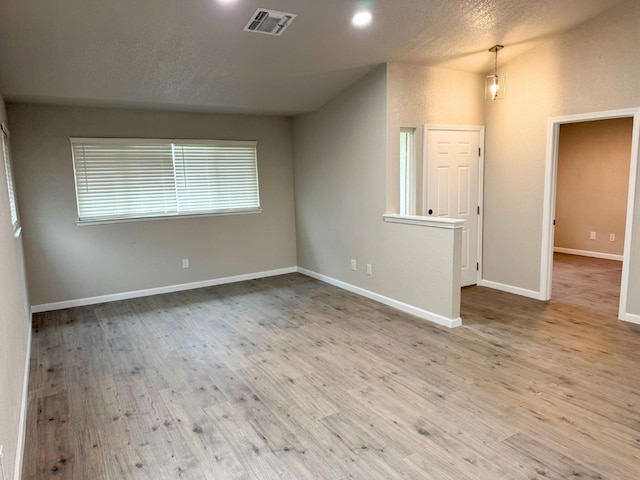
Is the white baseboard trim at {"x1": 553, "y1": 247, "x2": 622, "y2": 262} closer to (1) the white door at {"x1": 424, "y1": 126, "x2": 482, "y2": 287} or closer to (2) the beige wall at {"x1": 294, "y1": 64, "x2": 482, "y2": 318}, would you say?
(1) the white door at {"x1": 424, "y1": 126, "x2": 482, "y2": 287}

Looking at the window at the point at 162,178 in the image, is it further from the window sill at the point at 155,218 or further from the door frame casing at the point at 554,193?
the door frame casing at the point at 554,193

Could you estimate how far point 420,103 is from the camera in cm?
469

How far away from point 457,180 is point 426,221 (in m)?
1.30

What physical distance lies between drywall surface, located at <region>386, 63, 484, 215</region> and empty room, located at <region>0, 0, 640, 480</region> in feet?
0.08

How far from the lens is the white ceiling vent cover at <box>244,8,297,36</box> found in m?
3.24

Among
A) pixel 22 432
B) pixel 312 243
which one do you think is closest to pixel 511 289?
pixel 312 243

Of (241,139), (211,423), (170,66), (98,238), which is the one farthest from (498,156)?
(98,238)

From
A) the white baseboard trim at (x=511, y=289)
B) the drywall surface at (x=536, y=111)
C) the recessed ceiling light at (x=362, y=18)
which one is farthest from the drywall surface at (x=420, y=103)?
the white baseboard trim at (x=511, y=289)

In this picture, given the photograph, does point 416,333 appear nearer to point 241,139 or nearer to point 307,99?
point 307,99

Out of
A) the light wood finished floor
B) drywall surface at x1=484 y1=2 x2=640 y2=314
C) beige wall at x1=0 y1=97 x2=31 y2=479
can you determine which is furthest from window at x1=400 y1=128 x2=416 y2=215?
beige wall at x1=0 y1=97 x2=31 y2=479

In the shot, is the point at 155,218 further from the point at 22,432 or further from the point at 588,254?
the point at 588,254

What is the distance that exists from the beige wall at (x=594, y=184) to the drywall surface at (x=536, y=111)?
2.84 m

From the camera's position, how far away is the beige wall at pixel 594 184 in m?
6.55

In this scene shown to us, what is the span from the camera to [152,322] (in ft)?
14.5
